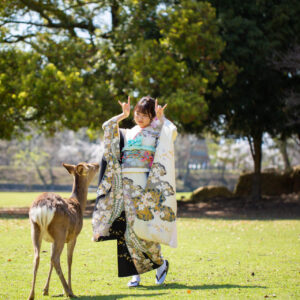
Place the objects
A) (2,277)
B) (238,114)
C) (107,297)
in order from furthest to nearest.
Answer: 1. (238,114)
2. (2,277)
3. (107,297)

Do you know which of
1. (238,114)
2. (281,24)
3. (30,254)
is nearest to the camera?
(30,254)

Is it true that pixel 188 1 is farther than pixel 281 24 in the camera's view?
No

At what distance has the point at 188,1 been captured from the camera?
1647cm

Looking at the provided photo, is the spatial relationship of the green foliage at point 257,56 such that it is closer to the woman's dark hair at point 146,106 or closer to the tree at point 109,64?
the tree at point 109,64

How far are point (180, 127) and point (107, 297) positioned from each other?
15.0 m

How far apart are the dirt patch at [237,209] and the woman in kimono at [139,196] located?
459 inches

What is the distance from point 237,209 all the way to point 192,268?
12930 millimetres

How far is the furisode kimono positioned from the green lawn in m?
0.44

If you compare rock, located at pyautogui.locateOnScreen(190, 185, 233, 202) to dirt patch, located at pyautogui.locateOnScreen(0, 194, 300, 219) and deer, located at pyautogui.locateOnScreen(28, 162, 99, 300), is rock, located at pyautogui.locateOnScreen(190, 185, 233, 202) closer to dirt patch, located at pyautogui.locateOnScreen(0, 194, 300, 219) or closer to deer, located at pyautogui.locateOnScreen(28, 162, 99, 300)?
dirt patch, located at pyautogui.locateOnScreen(0, 194, 300, 219)

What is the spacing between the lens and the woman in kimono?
A: 17.6ft

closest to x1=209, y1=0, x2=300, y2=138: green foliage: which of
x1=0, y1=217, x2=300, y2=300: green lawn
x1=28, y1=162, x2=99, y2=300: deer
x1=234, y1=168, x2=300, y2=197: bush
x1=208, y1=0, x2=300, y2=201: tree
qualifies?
x1=208, y1=0, x2=300, y2=201: tree

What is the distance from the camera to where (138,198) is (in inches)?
214

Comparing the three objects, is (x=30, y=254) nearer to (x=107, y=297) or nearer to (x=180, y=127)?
(x=107, y=297)

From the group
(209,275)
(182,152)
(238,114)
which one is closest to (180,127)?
(238,114)
